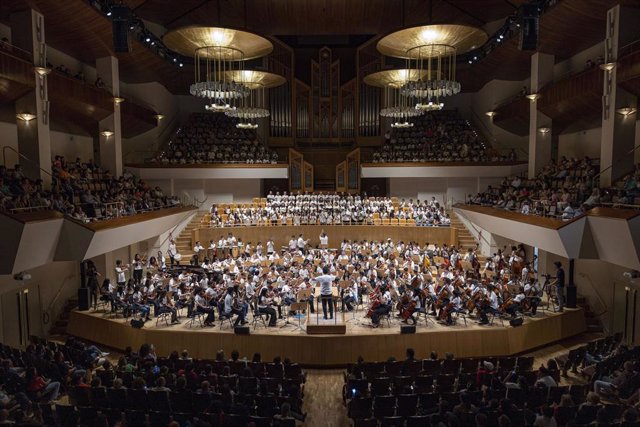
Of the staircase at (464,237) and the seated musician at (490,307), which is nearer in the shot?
the seated musician at (490,307)

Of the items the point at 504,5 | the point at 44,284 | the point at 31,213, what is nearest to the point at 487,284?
the point at 31,213

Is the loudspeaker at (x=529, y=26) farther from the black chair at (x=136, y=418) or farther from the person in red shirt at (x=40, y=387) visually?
the person in red shirt at (x=40, y=387)

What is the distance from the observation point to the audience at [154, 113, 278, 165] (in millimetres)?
21297

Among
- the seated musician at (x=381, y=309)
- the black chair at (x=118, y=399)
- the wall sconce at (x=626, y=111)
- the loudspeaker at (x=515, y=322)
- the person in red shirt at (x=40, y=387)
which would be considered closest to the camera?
the black chair at (x=118, y=399)

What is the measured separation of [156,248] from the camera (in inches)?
704

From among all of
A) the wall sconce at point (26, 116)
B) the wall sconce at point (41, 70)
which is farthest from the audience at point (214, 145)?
the wall sconce at point (41, 70)

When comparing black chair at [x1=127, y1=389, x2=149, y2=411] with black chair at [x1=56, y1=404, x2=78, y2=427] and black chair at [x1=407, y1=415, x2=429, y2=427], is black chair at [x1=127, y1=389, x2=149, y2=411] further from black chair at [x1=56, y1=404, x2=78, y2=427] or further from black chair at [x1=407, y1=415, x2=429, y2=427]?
black chair at [x1=407, y1=415, x2=429, y2=427]

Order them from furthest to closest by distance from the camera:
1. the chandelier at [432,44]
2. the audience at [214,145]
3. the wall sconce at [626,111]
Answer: the audience at [214,145], the wall sconce at [626,111], the chandelier at [432,44]

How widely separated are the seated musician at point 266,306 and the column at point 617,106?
8860mm

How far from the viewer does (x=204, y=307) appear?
34.6 ft

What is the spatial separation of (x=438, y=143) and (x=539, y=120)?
5.70 m

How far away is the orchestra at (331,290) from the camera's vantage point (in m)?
10.6

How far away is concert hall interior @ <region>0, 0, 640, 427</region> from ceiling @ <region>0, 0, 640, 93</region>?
0.42 ft

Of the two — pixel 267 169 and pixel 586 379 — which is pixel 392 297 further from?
pixel 267 169
